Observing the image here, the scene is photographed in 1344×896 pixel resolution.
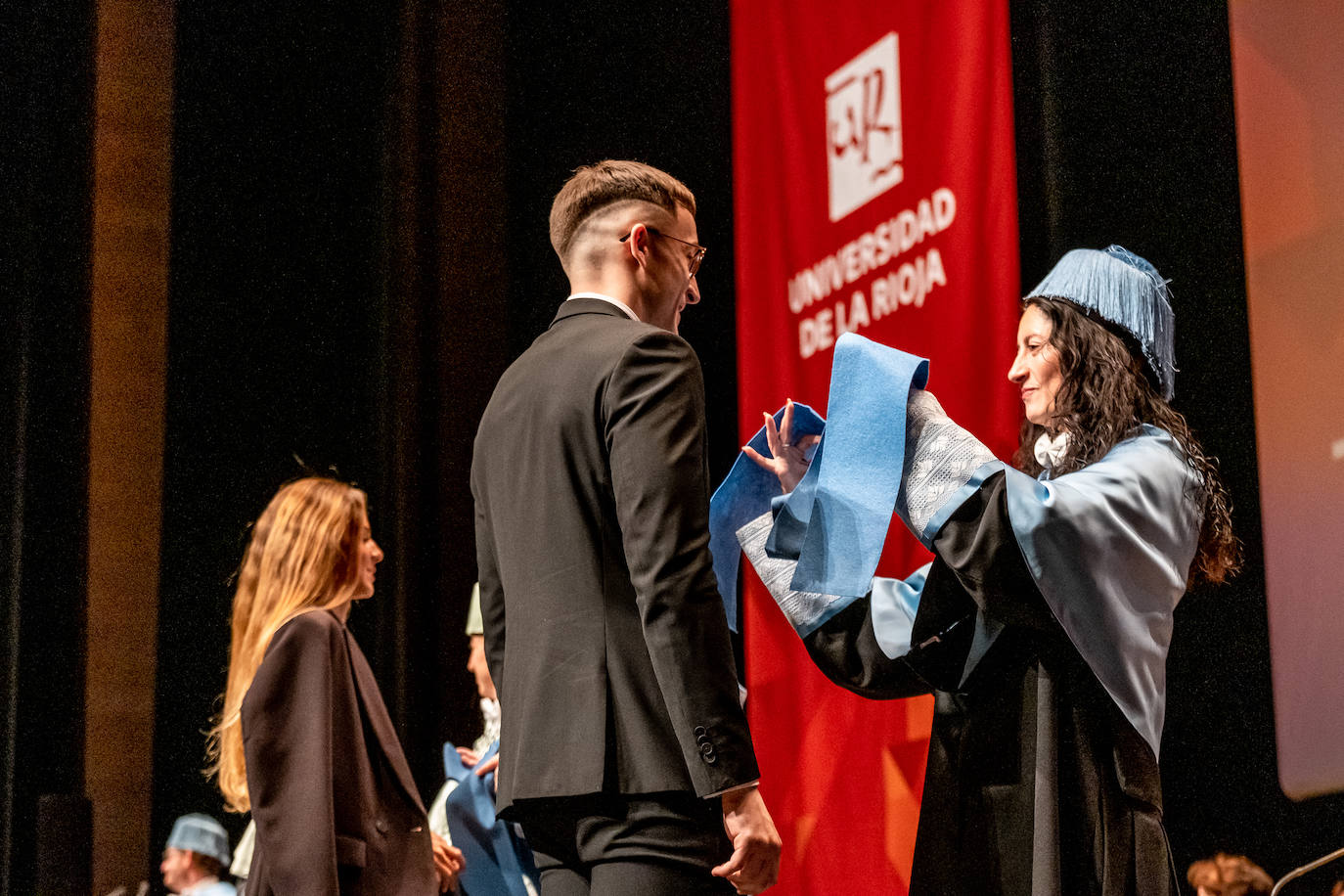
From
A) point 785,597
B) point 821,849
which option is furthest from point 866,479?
point 821,849

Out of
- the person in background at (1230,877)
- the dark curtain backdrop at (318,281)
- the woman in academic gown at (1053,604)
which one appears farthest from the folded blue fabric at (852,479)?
the dark curtain backdrop at (318,281)

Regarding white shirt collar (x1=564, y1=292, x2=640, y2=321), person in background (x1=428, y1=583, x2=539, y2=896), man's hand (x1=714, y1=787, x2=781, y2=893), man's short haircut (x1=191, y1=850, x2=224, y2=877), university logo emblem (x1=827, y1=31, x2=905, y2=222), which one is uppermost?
university logo emblem (x1=827, y1=31, x2=905, y2=222)

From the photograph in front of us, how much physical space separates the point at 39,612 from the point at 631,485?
3641 mm

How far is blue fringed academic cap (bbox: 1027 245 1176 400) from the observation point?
Answer: 2.17m

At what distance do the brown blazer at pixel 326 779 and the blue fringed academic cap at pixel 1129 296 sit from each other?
55.7 inches

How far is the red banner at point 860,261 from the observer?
3.01 metres

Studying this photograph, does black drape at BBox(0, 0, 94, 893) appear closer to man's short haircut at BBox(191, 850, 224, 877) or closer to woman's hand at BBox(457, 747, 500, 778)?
man's short haircut at BBox(191, 850, 224, 877)

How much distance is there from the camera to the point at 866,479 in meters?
1.96

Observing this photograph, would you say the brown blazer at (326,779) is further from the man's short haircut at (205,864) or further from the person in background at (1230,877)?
the man's short haircut at (205,864)

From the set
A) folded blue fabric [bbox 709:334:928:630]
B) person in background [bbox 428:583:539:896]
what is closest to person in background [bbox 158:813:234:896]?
person in background [bbox 428:583:539:896]

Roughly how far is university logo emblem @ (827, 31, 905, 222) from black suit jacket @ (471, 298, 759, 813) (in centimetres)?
164

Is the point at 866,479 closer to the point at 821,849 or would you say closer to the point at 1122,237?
the point at 1122,237

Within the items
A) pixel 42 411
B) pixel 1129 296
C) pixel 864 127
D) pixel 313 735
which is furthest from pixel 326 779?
pixel 42 411

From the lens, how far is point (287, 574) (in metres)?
2.77
